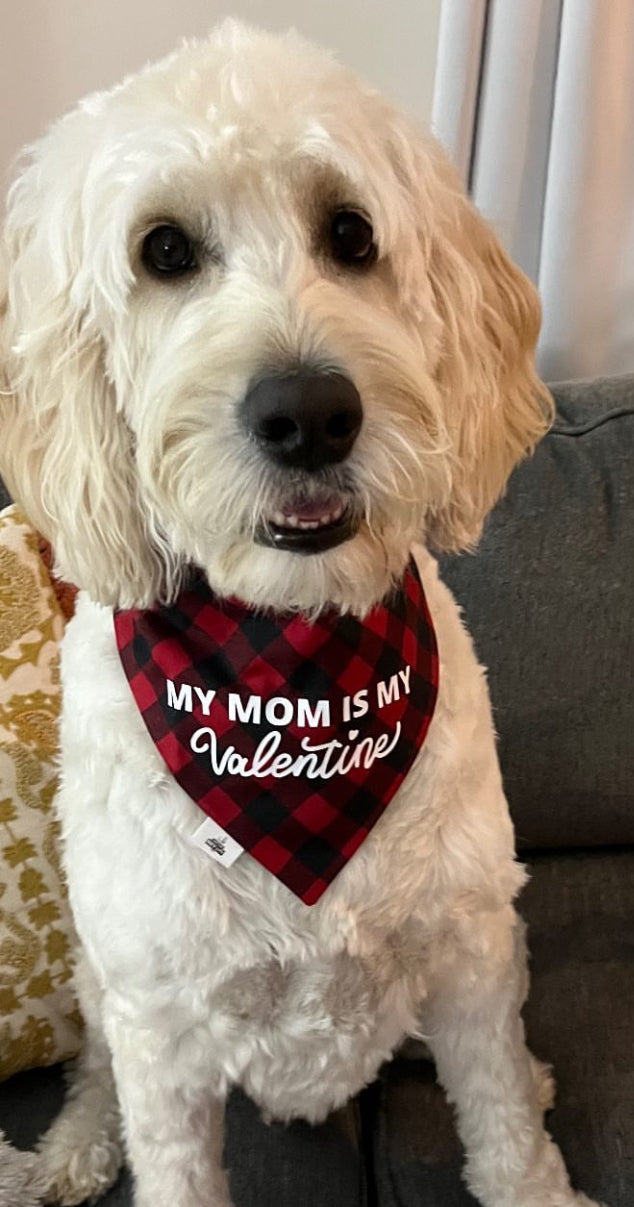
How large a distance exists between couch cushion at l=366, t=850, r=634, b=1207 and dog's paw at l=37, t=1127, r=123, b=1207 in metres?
0.32

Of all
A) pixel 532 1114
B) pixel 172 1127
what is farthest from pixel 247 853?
pixel 532 1114

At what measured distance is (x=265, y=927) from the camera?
3.33 ft

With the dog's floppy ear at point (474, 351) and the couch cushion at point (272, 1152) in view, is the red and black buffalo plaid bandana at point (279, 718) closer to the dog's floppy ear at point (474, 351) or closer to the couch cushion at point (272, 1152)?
the dog's floppy ear at point (474, 351)

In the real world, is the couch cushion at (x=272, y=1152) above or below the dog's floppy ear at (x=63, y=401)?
below

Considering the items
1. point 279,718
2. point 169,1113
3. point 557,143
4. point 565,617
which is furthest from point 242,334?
point 557,143

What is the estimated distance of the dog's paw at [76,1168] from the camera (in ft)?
4.12

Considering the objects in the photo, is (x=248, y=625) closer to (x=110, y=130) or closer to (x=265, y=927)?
(x=265, y=927)

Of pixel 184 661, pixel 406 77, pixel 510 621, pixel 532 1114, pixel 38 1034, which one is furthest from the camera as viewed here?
pixel 406 77

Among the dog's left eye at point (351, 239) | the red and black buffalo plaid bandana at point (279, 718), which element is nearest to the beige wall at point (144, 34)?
the dog's left eye at point (351, 239)

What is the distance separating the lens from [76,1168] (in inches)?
50.0

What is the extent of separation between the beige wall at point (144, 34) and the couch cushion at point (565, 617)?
0.80 metres

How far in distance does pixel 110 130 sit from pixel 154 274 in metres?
0.11

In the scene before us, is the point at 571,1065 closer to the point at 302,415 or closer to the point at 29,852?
the point at 29,852

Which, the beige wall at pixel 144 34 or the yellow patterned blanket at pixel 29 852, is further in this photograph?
the beige wall at pixel 144 34
